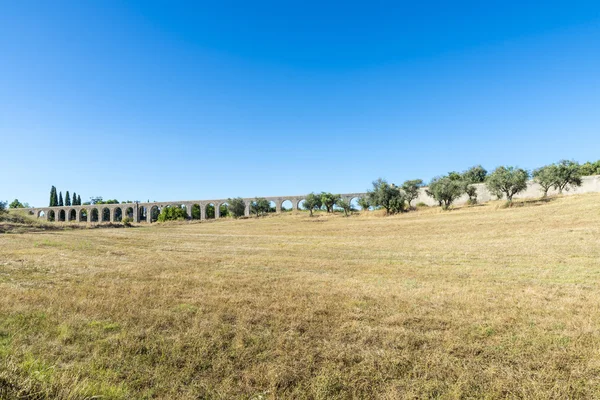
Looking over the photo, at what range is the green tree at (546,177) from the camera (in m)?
53.2

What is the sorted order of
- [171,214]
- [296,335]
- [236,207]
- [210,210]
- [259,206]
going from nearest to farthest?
[296,335] → [236,207] → [259,206] → [171,214] → [210,210]

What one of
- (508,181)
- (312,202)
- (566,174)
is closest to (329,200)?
(312,202)

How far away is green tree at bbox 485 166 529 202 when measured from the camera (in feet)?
166

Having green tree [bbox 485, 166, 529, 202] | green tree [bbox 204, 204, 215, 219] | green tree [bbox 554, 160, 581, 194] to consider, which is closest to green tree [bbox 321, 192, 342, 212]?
green tree [bbox 485, 166, 529, 202]

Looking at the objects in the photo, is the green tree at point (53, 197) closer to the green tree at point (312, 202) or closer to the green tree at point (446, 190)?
the green tree at point (312, 202)

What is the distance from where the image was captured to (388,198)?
61.1 meters

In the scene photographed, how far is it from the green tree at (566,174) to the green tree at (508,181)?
6.28 metres

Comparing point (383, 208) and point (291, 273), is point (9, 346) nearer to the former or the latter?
point (291, 273)

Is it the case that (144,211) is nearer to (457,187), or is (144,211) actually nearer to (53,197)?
(53,197)

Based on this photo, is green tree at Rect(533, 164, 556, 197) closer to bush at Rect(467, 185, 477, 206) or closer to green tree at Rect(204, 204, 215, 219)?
bush at Rect(467, 185, 477, 206)

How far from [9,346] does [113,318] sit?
5.51 ft

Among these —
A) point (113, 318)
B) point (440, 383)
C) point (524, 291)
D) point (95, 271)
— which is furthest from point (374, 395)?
point (95, 271)

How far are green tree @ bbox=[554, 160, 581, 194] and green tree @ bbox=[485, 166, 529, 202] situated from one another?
20.6ft

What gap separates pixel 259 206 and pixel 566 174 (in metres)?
73.8
